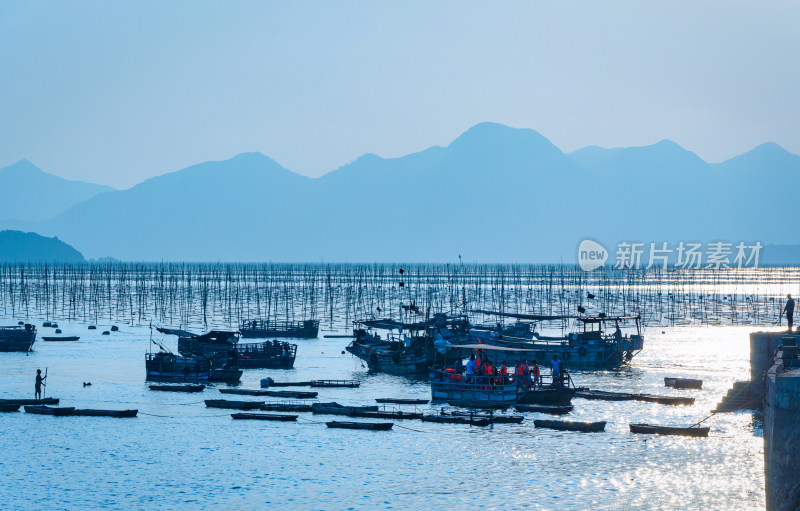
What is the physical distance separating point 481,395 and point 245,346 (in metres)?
27.3

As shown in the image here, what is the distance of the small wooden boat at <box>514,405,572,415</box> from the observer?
4400cm

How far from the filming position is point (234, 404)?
45.8 metres

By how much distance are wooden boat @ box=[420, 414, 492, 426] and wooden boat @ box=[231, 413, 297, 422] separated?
632cm

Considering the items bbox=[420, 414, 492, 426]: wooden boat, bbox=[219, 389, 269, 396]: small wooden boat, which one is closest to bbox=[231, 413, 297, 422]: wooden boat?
bbox=[420, 414, 492, 426]: wooden boat

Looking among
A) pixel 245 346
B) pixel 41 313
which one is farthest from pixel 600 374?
pixel 41 313

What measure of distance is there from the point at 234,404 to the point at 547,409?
15993 millimetres

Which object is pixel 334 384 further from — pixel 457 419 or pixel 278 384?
pixel 457 419

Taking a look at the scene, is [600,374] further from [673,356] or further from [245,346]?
[245,346]

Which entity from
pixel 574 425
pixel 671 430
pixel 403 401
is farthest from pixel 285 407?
pixel 671 430

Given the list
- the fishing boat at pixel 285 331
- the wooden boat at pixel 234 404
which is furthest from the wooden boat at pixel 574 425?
the fishing boat at pixel 285 331

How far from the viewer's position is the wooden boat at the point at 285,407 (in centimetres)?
4422

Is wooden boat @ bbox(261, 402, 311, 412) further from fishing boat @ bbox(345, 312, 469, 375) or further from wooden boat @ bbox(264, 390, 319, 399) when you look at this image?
fishing boat @ bbox(345, 312, 469, 375)

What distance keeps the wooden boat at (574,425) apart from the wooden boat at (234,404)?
1450cm

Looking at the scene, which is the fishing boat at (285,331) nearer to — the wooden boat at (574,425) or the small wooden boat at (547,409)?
the small wooden boat at (547,409)
